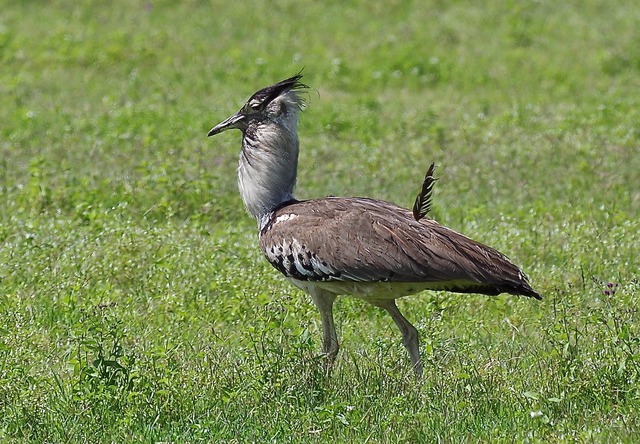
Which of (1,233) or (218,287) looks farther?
(1,233)

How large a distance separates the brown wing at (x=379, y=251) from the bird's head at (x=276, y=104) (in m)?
0.66

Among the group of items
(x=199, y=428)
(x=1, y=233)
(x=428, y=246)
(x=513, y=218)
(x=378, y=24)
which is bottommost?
(x=378, y=24)

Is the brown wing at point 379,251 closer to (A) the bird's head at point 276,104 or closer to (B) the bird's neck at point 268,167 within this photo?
(B) the bird's neck at point 268,167

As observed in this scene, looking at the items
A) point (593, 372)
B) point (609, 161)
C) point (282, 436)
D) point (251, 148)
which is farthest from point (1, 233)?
point (609, 161)

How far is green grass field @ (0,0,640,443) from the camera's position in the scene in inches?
213

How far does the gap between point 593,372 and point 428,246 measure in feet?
3.20

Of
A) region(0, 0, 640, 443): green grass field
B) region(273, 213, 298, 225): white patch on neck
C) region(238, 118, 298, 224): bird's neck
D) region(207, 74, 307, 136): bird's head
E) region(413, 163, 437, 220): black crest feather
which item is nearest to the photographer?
region(0, 0, 640, 443): green grass field

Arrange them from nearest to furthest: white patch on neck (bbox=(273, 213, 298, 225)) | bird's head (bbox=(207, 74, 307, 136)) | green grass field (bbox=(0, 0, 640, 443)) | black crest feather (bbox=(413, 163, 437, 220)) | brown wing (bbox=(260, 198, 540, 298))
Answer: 1. green grass field (bbox=(0, 0, 640, 443))
2. brown wing (bbox=(260, 198, 540, 298))
3. black crest feather (bbox=(413, 163, 437, 220))
4. white patch on neck (bbox=(273, 213, 298, 225))
5. bird's head (bbox=(207, 74, 307, 136))

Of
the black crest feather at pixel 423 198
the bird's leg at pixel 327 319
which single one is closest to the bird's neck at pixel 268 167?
the bird's leg at pixel 327 319

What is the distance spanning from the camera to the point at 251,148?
257 inches

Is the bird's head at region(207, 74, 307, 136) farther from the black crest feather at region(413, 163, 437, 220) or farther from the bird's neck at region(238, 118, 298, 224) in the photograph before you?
the black crest feather at region(413, 163, 437, 220)

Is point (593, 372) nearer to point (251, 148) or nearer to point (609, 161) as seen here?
point (251, 148)

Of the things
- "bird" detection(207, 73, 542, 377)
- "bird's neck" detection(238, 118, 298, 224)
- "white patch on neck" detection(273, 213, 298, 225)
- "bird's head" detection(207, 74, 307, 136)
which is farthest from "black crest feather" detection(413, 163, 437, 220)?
"bird's head" detection(207, 74, 307, 136)

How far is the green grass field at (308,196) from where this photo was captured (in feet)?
17.8
